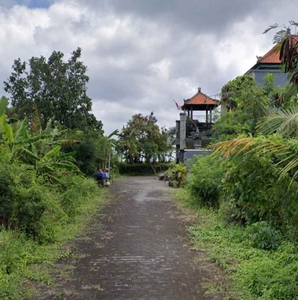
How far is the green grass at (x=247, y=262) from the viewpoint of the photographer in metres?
4.43

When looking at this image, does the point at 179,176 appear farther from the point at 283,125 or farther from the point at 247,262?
the point at 283,125

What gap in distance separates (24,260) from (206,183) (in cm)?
691

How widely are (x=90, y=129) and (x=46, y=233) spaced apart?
1172 cm

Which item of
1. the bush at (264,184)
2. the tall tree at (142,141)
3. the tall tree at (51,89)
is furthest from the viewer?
the tall tree at (142,141)

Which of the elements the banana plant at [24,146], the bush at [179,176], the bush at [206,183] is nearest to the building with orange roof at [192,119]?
the bush at [179,176]

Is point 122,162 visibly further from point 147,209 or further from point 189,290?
point 189,290

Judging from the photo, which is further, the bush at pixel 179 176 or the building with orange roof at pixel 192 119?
the building with orange roof at pixel 192 119

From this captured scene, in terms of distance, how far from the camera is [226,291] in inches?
183

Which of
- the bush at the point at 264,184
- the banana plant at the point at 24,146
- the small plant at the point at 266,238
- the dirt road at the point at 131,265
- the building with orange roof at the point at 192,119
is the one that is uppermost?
the building with orange roof at the point at 192,119

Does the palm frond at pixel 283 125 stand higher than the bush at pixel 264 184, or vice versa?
the palm frond at pixel 283 125

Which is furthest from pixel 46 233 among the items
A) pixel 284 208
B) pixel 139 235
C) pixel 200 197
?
pixel 200 197

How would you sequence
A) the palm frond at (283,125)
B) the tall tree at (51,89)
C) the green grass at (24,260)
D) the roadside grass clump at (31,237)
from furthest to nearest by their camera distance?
the tall tree at (51,89), the roadside grass clump at (31,237), the green grass at (24,260), the palm frond at (283,125)

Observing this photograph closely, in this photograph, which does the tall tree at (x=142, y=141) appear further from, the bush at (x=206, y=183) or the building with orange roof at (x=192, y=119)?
the bush at (x=206, y=183)

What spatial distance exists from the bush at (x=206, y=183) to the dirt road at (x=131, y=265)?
2165 mm
